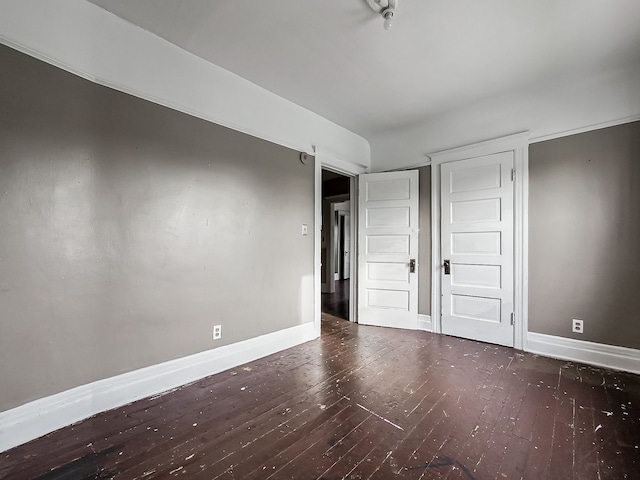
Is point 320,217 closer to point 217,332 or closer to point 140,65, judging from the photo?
point 217,332

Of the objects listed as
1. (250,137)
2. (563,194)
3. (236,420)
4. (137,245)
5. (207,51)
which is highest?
(207,51)

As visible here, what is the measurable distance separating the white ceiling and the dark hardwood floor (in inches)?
127

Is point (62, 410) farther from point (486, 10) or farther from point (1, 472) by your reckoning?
point (486, 10)

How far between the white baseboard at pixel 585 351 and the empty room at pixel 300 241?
0.02 metres

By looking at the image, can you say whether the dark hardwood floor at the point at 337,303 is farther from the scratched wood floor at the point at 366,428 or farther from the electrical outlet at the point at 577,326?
the electrical outlet at the point at 577,326

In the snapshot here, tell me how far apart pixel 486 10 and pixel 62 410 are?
151 inches

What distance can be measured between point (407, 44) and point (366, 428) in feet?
9.31

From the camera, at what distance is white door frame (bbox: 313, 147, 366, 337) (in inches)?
143

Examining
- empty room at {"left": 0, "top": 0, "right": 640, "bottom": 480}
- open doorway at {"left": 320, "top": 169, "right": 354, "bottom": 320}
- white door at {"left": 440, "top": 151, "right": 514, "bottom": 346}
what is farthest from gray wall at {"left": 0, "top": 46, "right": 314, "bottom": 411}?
open doorway at {"left": 320, "top": 169, "right": 354, "bottom": 320}

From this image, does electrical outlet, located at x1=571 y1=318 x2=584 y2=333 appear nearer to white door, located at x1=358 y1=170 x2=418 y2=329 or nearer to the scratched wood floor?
the scratched wood floor

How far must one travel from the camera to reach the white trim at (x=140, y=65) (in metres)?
1.76

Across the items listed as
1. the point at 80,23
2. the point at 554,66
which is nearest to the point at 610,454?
the point at 554,66

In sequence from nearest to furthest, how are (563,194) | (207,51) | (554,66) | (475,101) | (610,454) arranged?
(610,454) < (207,51) < (554,66) < (563,194) < (475,101)

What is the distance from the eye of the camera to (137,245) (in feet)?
7.14
